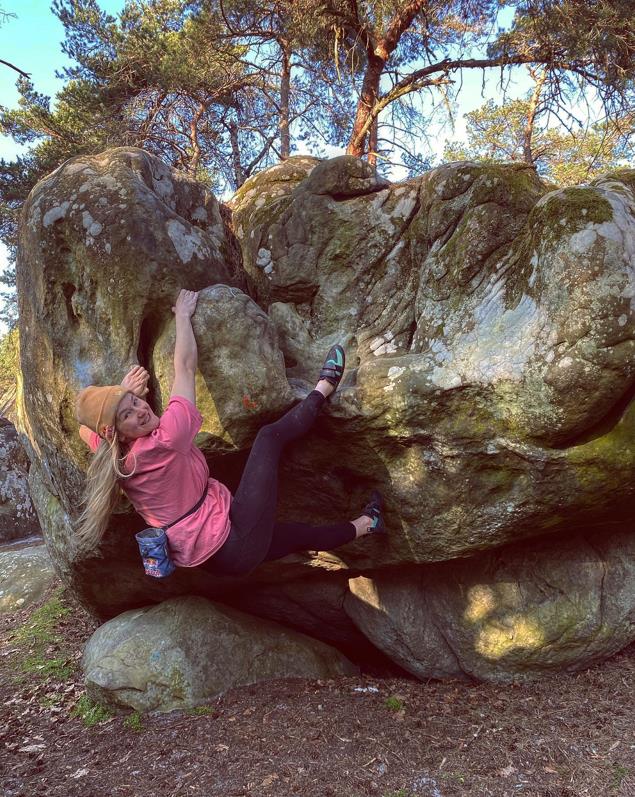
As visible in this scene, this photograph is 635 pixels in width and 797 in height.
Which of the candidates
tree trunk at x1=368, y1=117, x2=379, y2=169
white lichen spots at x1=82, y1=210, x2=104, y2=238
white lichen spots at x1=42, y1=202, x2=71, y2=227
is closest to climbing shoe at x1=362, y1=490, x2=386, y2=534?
white lichen spots at x1=82, y1=210, x2=104, y2=238

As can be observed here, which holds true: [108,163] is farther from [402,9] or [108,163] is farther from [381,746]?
[402,9]

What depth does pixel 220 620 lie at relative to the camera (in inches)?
265

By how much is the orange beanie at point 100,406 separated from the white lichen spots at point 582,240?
13.3 feet

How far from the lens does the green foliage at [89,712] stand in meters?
6.29

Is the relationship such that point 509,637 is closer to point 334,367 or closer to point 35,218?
point 334,367

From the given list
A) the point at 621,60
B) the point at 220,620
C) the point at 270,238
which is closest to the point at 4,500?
the point at 220,620

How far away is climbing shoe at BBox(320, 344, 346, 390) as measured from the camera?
5809mm

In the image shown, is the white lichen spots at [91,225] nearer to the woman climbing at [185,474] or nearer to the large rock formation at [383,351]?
the large rock formation at [383,351]

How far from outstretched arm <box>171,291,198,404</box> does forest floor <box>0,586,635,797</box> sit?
10.5 feet

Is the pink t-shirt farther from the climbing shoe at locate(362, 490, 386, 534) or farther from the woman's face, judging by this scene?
the climbing shoe at locate(362, 490, 386, 534)

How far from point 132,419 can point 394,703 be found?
387cm

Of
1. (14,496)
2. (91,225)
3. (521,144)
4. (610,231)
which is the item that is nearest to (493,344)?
(610,231)

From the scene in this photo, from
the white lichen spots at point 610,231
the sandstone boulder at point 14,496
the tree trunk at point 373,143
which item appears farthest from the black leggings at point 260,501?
the tree trunk at point 373,143

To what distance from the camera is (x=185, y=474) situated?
5.15 m
